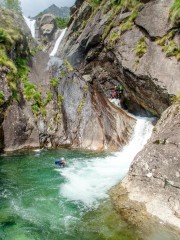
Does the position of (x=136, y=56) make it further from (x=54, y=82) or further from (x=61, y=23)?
(x=61, y=23)

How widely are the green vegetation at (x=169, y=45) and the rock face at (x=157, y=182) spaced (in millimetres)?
9332

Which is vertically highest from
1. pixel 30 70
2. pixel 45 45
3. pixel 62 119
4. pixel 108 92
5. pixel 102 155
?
pixel 45 45

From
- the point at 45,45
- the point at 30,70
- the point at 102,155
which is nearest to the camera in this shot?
the point at 102,155

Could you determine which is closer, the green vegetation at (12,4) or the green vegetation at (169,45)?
the green vegetation at (169,45)

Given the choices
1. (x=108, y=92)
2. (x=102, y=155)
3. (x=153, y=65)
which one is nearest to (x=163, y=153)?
(x=102, y=155)

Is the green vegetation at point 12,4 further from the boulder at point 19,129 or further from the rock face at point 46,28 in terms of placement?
the boulder at point 19,129

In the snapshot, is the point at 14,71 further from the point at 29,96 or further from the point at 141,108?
the point at 141,108

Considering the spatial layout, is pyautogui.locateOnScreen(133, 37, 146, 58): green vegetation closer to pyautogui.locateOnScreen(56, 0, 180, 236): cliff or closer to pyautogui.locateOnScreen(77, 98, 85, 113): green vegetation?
pyautogui.locateOnScreen(56, 0, 180, 236): cliff

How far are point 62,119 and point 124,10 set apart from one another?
13319mm

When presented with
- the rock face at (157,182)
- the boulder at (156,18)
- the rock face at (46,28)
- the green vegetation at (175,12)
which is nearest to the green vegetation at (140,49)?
the boulder at (156,18)

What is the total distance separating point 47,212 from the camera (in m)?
11.3

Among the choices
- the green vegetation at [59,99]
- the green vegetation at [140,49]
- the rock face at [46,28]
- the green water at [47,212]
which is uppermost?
the rock face at [46,28]

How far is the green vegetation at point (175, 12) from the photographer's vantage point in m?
19.5

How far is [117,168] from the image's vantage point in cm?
1816
